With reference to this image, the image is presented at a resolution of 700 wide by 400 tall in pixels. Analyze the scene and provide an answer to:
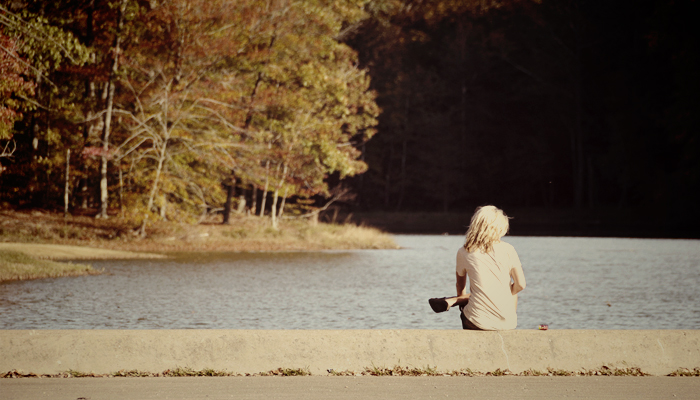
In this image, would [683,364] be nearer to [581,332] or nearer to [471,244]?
[581,332]

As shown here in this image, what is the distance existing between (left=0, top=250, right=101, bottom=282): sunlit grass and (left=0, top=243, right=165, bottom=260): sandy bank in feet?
4.86

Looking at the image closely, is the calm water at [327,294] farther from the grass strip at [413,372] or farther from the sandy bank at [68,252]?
the grass strip at [413,372]

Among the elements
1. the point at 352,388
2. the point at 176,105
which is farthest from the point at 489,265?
the point at 176,105

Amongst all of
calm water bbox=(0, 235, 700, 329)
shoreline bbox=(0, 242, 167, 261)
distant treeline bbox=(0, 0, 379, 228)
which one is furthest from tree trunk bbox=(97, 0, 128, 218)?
calm water bbox=(0, 235, 700, 329)

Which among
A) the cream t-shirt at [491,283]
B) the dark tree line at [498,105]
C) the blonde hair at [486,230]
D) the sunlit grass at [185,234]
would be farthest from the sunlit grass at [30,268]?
the dark tree line at [498,105]

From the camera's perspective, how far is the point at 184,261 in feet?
85.8

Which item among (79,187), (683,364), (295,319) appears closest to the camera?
(683,364)

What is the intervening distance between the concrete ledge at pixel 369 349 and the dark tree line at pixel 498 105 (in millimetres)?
52918

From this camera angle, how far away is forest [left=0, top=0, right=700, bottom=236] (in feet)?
101

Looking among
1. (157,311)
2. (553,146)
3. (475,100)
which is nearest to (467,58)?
(475,100)

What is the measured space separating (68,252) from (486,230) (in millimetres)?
20863

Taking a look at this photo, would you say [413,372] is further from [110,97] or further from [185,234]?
[110,97]

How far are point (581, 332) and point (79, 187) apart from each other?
107ft

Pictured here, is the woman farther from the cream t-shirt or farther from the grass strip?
the grass strip
